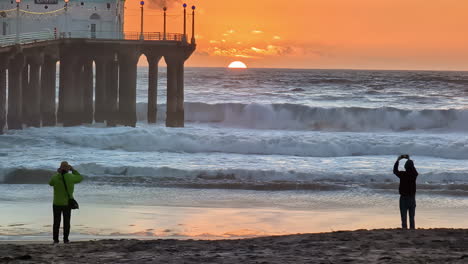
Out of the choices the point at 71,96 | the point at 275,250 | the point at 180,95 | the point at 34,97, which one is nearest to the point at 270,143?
the point at 180,95

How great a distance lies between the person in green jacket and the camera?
13711 mm

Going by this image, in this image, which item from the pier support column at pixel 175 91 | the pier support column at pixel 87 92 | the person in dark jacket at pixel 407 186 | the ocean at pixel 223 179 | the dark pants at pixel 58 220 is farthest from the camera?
the pier support column at pixel 175 91

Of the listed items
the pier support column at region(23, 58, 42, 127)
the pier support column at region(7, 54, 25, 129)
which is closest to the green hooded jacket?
the pier support column at region(7, 54, 25, 129)

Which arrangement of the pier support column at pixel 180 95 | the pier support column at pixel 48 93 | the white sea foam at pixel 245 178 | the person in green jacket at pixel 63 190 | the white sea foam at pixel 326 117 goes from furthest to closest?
the white sea foam at pixel 326 117 < the pier support column at pixel 180 95 < the pier support column at pixel 48 93 < the white sea foam at pixel 245 178 < the person in green jacket at pixel 63 190

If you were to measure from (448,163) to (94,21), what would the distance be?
924 inches

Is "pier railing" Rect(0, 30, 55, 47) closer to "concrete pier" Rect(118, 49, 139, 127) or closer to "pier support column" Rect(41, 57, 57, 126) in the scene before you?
"pier support column" Rect(41, 57, 57, 126)

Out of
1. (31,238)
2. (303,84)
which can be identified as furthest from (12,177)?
(303,84)

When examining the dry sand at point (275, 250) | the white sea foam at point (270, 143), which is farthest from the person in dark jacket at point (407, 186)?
the white sea foam at point (270, 143)

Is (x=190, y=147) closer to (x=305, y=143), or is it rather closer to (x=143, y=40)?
(x=305, y=143)

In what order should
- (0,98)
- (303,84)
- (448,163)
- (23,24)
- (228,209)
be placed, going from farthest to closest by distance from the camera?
(303,84) → (23,24) → (0,98) → (448,163) → (228,209)

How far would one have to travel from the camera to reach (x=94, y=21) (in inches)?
1859

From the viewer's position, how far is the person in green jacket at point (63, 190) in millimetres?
13711

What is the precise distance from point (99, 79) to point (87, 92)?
0.94m

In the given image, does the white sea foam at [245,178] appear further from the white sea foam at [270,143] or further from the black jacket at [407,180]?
the black jacket at [407,180]
